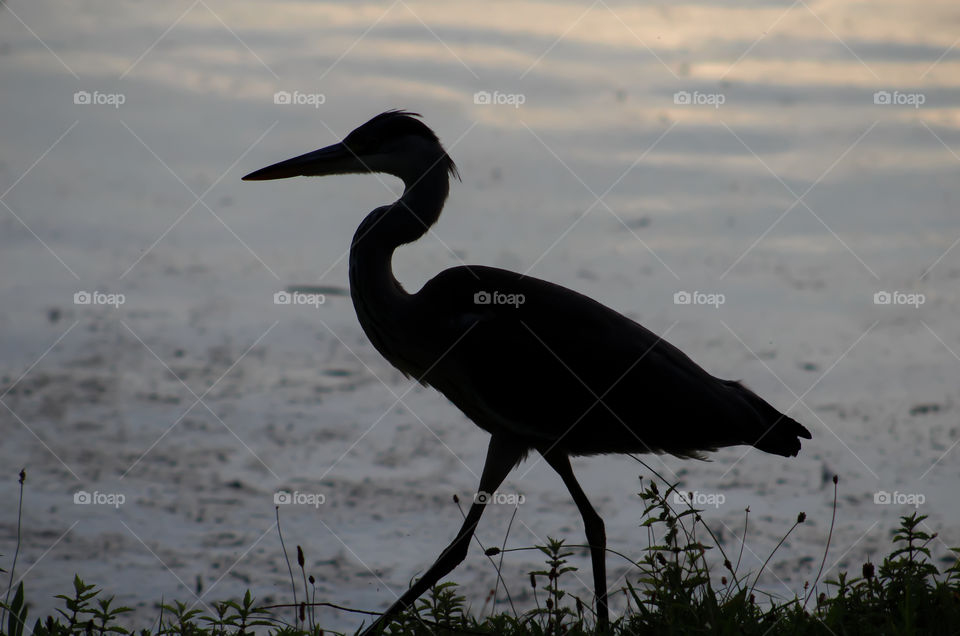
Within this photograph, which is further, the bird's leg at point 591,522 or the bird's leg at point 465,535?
the bird's leg at point 591,522

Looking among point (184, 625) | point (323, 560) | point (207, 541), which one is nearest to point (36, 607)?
point (207, 541)

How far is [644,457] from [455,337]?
6.91 ft

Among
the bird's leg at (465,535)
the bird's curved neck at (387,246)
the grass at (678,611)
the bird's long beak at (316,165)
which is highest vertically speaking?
the bird's long beak at (316,165)

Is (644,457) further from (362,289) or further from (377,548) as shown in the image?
(362,289)

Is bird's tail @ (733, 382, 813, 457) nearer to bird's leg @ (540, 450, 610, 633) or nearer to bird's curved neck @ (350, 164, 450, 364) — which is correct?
bird's leg @ (540, 450, 610, 633)

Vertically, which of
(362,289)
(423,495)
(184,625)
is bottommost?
(184,625)

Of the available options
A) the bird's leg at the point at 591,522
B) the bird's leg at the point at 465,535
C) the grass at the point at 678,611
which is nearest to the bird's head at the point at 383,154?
the bird's leg at the point at 465,535

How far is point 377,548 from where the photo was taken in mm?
5676

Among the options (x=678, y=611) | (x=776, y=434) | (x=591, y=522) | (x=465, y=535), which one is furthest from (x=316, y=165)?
(x=678, y=611)

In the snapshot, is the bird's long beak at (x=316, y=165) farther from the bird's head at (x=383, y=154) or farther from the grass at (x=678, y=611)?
the grass at (x=678, y=611)

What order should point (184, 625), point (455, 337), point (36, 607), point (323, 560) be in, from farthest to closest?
point (323, 560), point (36, 607), point (455, 337), point (184, 625)

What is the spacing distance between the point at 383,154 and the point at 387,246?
1.65 feet

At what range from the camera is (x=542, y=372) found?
15.1 ft

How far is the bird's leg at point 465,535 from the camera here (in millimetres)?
4055
